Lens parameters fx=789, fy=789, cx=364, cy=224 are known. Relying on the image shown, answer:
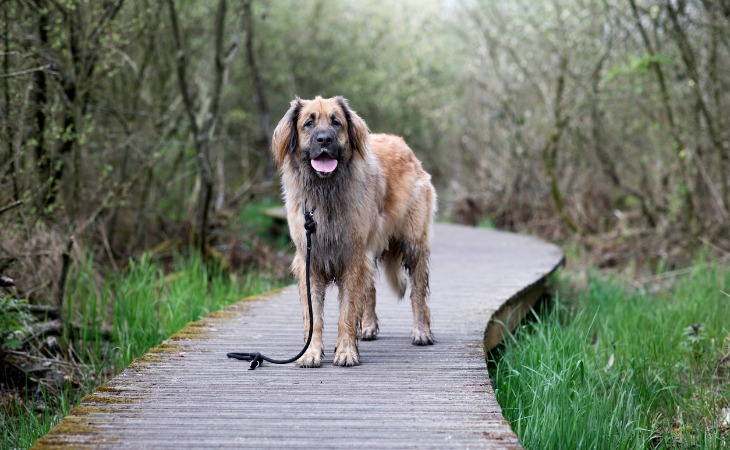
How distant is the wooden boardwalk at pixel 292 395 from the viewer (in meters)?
3.26

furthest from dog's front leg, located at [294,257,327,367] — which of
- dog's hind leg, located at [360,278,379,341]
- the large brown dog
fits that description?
dog's hind leg, located at [360,278,379,341]

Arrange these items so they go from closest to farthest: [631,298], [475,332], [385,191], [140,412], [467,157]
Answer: [140,412] < [385,191] < [475,332] < [631,298] < [467,157]

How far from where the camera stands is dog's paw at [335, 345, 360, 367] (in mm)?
4504

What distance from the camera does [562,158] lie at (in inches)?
589

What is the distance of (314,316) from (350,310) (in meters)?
0.21

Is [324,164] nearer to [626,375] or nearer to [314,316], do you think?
[314,316]

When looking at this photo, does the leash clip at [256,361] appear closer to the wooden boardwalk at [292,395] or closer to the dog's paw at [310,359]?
the wooden boardwalk at [292,395]

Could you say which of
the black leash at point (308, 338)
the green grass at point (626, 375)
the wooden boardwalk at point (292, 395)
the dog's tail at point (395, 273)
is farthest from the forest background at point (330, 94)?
the green grass at point (626, 375)

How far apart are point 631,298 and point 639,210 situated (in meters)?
4.99

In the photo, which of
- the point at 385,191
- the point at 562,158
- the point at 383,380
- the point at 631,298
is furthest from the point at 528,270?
the point at 562,158

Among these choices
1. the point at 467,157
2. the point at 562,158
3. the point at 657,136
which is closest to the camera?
the point at 657,136

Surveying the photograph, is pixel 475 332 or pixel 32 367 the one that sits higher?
pixel 475 332

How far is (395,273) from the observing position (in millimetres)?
5566

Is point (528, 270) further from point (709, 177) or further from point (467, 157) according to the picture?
point (467, 157)
